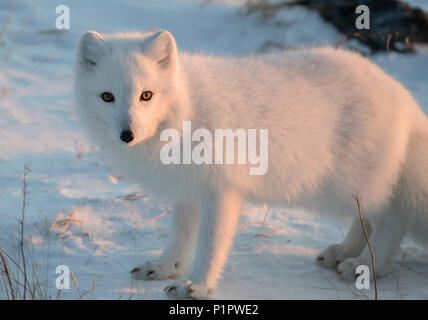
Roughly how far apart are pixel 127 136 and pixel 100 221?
1.44 m

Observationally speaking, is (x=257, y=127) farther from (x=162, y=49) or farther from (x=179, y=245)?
(x=179, y=245)

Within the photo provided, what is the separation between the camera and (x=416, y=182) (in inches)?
113

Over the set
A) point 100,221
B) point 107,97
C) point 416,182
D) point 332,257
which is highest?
point 107,97

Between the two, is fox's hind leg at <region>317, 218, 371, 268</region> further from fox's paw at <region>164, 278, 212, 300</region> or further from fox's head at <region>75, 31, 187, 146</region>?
fox's head at <region>75, 31, 187, 146</region>

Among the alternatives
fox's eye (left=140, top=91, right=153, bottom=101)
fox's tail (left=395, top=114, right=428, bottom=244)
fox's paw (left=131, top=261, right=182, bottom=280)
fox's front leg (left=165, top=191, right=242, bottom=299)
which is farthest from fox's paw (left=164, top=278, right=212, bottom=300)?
fox's tail (left=395, top=114, right=428, bottom=244)

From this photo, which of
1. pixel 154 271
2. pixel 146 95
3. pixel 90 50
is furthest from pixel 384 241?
pixel 90 50

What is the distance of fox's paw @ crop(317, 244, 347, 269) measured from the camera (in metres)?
3.11

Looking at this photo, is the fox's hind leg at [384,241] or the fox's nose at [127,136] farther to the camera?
the fox's hind leg at [384,241]

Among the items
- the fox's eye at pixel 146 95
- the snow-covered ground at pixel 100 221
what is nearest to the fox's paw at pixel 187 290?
the snow-covered ground at pixel 100 221

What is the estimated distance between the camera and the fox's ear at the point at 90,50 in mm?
2326

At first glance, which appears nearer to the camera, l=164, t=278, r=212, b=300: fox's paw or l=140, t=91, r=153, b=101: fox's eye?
l=140, t=91, r=153, b=101: fox's eye

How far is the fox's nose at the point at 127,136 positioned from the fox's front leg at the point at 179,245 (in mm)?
796

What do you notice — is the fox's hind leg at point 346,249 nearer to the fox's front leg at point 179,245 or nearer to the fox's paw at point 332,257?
the fox's paw at point 332,257
